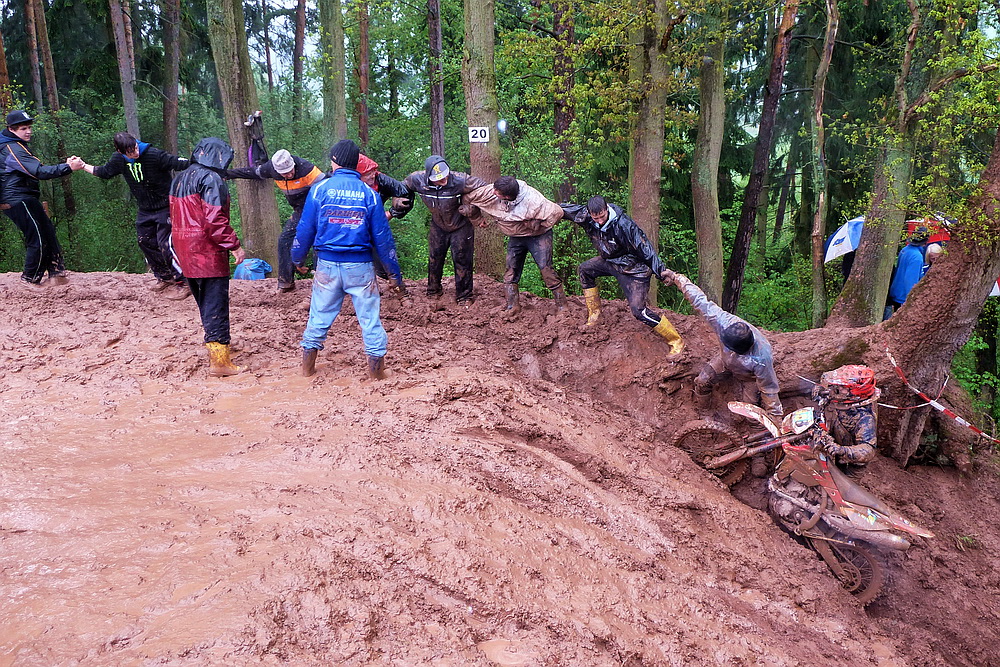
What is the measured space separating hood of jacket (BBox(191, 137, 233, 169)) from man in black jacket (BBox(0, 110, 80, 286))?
7.99 ft

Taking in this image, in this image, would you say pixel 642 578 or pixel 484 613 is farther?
pixel 642 578

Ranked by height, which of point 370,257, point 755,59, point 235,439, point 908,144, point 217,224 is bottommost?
point 235,439

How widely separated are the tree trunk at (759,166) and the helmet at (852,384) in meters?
7.37

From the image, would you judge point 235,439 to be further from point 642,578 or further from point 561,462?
point 642,578

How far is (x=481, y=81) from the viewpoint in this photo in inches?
330

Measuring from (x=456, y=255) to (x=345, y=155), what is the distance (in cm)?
247

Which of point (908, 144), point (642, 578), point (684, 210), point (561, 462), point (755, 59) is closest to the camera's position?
point (642, 578)

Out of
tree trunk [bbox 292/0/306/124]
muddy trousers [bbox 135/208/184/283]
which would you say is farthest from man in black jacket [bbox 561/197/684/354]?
tree trunk [bbox 292/0/306/124]

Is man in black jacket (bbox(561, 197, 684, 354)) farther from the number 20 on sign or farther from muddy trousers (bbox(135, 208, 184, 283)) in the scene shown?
muddy trousers (bbox(135, 208, 184, 283))

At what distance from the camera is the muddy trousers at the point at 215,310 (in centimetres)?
561

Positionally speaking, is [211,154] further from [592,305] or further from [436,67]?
[436,67]

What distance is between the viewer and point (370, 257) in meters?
5.53

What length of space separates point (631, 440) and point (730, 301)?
7.91 meters

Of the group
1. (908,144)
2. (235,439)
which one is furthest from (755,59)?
(235,439)
